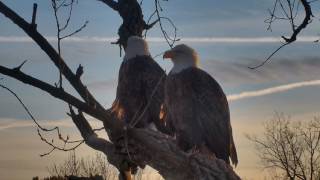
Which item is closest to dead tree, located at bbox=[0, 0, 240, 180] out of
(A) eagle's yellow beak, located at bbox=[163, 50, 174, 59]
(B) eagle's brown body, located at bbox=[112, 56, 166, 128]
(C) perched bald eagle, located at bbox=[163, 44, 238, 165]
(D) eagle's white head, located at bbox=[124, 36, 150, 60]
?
(C) perched bald eagle, located at bbox=[163, 44, 238, 165]

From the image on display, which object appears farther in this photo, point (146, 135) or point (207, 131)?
point (207, 131)

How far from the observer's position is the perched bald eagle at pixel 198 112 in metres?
8.02

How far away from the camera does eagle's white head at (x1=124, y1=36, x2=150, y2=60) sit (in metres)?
8.80

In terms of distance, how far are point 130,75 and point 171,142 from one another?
238 cm

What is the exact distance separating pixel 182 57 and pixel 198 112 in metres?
1.00

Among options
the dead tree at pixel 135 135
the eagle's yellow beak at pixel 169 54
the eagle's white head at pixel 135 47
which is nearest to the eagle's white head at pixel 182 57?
the eagle's yellow beak at pixel 169 54

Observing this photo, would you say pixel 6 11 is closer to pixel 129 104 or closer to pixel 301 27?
pixel 129 104

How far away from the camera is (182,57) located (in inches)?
345

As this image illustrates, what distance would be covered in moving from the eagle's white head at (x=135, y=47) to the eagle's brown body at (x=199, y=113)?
0.76 meters

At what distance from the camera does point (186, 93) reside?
8312 mm

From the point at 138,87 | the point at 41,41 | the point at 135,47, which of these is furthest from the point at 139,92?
the point at 41,41

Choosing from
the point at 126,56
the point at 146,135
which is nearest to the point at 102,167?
the point at 126,56

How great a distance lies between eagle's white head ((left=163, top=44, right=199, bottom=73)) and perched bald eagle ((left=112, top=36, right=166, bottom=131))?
0.27 metres

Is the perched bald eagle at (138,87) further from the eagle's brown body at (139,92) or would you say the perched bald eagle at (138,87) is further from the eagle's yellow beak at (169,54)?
the eagle's yellow beak at (169,54)
